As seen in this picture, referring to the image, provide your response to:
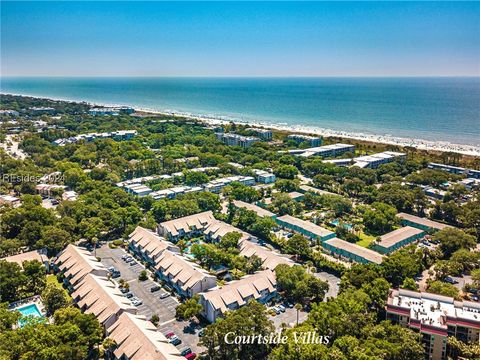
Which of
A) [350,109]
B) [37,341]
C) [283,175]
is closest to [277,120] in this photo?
[350,109]

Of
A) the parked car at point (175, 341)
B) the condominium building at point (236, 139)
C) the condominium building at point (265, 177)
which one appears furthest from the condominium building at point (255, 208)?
the condominium building at point (236, 139)

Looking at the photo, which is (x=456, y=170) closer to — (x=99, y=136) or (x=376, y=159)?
(x=376, y=159)

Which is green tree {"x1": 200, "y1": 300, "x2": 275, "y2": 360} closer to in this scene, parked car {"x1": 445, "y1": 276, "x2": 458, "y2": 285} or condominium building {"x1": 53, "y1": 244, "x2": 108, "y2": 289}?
condominium building {"x1": 53, "y1": 244, "x2": 108, "y2": 289}

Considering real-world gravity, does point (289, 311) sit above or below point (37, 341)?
below

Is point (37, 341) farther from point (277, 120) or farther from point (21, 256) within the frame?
point (277, 120)

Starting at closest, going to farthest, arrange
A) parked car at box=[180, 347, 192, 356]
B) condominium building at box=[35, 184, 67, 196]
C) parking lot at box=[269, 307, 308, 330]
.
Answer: parked car at box=[180, 347, 192, 356]
parking lot at box=[269, 307, 308, 330]
condominium building at box=[35, 184, 67, 196]

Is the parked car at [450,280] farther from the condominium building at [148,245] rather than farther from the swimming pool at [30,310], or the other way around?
the swimming pool at [30,310]

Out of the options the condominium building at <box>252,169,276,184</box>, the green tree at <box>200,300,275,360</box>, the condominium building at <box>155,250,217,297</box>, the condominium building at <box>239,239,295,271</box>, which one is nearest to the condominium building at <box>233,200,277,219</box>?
the condominium building at <box>239,239,295,271</box>
